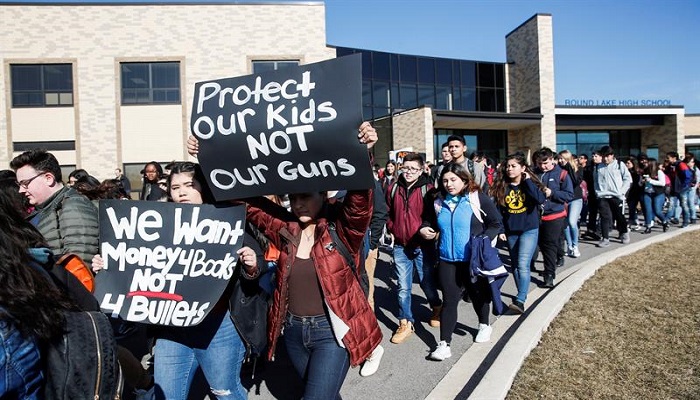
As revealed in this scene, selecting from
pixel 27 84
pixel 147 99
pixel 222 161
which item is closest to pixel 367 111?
pixel 147 99

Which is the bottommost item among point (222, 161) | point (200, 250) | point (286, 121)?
point (200, 250)

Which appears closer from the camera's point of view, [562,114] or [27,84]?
[27,84]

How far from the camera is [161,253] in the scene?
3057 mm

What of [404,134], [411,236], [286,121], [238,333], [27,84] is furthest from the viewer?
[404,134]

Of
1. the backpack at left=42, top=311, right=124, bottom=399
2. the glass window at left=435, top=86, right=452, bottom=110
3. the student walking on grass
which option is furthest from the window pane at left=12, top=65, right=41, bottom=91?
the backpack at left=42, top=311, right=124, bottom=399

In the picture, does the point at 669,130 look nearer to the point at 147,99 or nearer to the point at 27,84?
the point at 147,99

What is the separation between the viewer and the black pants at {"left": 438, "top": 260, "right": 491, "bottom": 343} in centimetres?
480

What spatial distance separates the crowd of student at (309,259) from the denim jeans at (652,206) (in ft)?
20.6

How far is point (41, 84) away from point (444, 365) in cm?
2260

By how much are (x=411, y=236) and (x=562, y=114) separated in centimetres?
2590

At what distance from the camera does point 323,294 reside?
3031mm

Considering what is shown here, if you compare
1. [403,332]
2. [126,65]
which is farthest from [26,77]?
[403,332]

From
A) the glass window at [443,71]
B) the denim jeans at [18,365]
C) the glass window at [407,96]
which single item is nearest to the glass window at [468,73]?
the glass window at [443,71]

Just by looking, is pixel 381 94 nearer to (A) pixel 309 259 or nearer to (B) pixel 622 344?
(B) pixel 622 344
